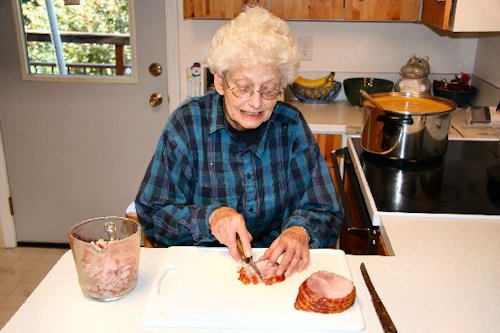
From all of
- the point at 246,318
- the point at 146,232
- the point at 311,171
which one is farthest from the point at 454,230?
the point at 146,232

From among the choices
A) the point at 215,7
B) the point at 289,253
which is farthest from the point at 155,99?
the point at 289,253

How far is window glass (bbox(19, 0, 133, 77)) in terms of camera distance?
2656 millimetres

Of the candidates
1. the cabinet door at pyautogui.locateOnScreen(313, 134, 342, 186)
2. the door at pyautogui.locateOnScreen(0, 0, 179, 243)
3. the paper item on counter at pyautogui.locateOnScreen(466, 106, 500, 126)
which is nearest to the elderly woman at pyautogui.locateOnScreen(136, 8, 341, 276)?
the cabinet door at pyautogui.locateOnScreen(313, 134, 342, 186)

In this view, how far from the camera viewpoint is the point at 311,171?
1.44m

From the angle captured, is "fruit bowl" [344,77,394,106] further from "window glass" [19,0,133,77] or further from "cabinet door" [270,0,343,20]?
"window glass" [19,0,133,77]

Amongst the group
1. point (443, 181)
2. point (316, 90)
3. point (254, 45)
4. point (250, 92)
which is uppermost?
point (254, 45)

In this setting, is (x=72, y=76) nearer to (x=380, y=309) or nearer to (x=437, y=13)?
(x=437, y=13)

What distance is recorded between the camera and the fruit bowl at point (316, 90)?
2742 mm

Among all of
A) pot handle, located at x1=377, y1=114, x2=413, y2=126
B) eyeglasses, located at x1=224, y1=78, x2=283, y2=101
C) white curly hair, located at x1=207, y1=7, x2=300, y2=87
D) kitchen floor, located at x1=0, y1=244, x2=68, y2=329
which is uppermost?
white curly hair, located at x1=207, y1=7, x2=300, y2=87

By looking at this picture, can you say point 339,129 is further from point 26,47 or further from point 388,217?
point 26,47

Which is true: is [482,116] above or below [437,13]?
below

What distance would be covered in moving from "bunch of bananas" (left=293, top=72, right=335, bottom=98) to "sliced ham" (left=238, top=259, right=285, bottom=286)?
1804 millimetres

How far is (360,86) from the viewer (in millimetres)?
2711

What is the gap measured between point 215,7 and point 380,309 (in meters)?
1.89
